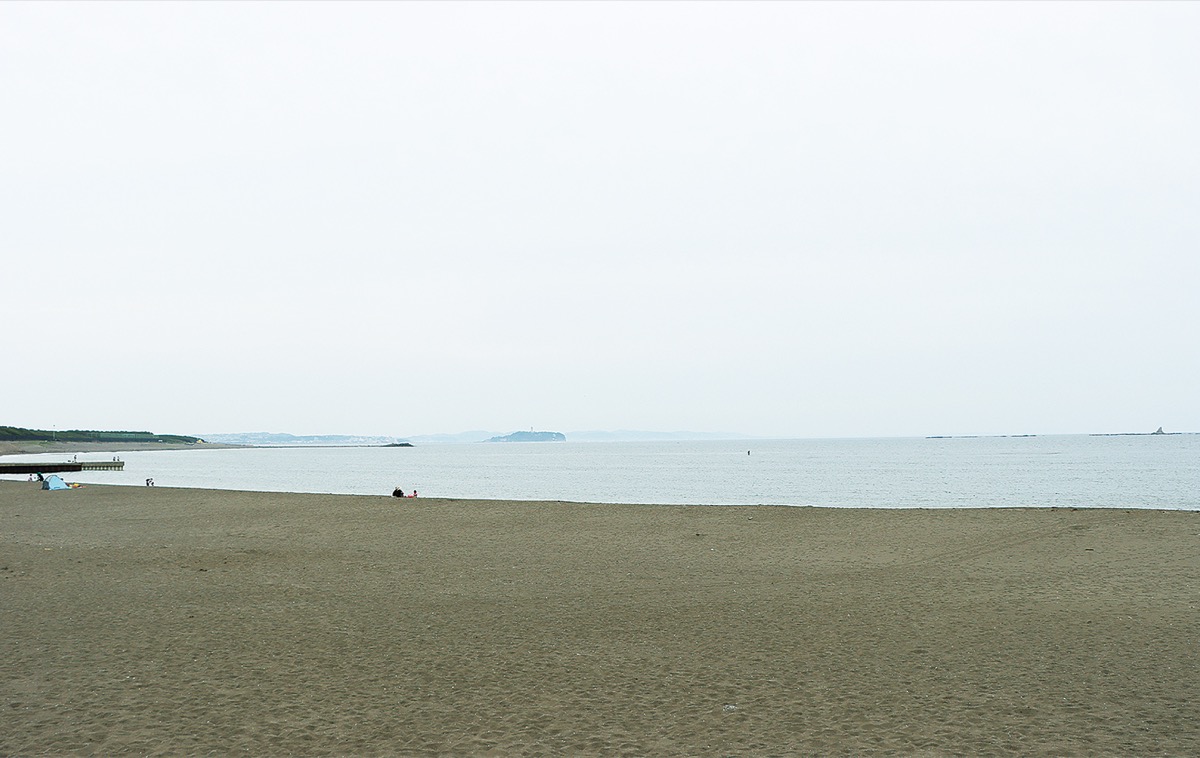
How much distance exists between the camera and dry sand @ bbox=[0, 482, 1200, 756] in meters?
6.40

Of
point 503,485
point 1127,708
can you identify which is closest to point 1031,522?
point 1127,708

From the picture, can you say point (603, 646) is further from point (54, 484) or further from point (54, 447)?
point (54, 447)

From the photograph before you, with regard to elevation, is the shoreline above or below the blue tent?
below

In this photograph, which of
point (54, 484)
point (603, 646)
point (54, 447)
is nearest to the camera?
point (603, 646)

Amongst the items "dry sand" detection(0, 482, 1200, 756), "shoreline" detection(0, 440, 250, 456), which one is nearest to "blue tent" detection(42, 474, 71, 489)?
"dry sand" detection(0, 482, 1200, 756)

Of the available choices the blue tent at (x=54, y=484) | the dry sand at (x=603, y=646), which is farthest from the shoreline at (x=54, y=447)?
the dry sand at (x=603, y=646)

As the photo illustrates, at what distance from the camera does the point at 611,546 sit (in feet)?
61.2

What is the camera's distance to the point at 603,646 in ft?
30.4

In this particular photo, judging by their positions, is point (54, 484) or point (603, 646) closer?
point (603, 646)

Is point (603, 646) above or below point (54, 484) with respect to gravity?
above

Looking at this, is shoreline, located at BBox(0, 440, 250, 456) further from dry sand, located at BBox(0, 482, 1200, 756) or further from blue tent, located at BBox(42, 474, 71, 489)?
dry sand, located at BBox(0, 482, 1200, 756)

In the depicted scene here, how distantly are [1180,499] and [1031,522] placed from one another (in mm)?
21178

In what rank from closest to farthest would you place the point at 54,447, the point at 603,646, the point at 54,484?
the point at 603,646 → the point at 54,484 → the point at 54,447

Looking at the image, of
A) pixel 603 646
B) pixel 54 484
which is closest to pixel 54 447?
pixel 54 484
